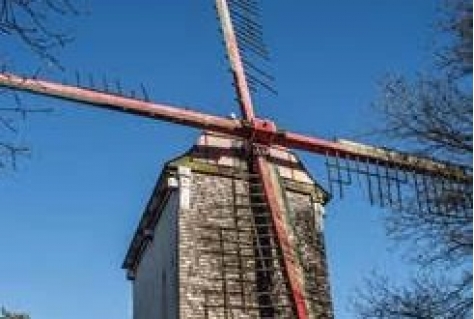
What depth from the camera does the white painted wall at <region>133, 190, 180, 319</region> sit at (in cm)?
1743

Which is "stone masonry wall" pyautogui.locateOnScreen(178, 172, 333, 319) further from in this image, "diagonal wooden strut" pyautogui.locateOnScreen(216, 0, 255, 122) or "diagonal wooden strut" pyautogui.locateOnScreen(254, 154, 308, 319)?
"diagonal wooden strut" pyautogui.locateOnScreen(216, 0, 255, 122)

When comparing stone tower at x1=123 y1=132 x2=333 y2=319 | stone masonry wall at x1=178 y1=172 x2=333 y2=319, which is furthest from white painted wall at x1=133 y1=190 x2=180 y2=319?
stone masonry wall at x1=178 y1=172 x2=333 y2=319

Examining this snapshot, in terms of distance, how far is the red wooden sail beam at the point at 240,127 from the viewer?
55.4 ft

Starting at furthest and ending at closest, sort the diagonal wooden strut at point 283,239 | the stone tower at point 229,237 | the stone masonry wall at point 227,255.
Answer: the stone tower at point 229,237, the stone masonry wall at point 227,255, the diagonal wooden strut at point 283,239

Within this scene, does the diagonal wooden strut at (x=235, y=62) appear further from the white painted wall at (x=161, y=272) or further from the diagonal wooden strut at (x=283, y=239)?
the white painted wall at (x=161, y=272)

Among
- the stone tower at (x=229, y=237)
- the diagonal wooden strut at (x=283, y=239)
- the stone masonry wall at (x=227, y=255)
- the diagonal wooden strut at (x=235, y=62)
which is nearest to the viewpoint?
the diagonal wooden strut at (x=283, y=239)

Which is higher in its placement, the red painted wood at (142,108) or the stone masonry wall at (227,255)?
the red painted wood at (142,108)

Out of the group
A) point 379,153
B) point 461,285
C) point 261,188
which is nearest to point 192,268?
point 261,188

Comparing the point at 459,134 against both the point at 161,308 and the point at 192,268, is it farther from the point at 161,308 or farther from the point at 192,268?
the point at 161,308

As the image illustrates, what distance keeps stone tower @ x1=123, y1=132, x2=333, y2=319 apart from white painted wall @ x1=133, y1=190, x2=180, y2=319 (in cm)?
2

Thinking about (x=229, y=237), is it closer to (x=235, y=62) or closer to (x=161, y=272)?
(x=161, y=272)

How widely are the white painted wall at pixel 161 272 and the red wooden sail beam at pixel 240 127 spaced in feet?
4.80

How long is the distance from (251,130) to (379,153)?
8.19ft

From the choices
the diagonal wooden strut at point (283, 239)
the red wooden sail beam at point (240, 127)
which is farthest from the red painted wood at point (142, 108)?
the diagonal wooden strut at point (283, 239)
